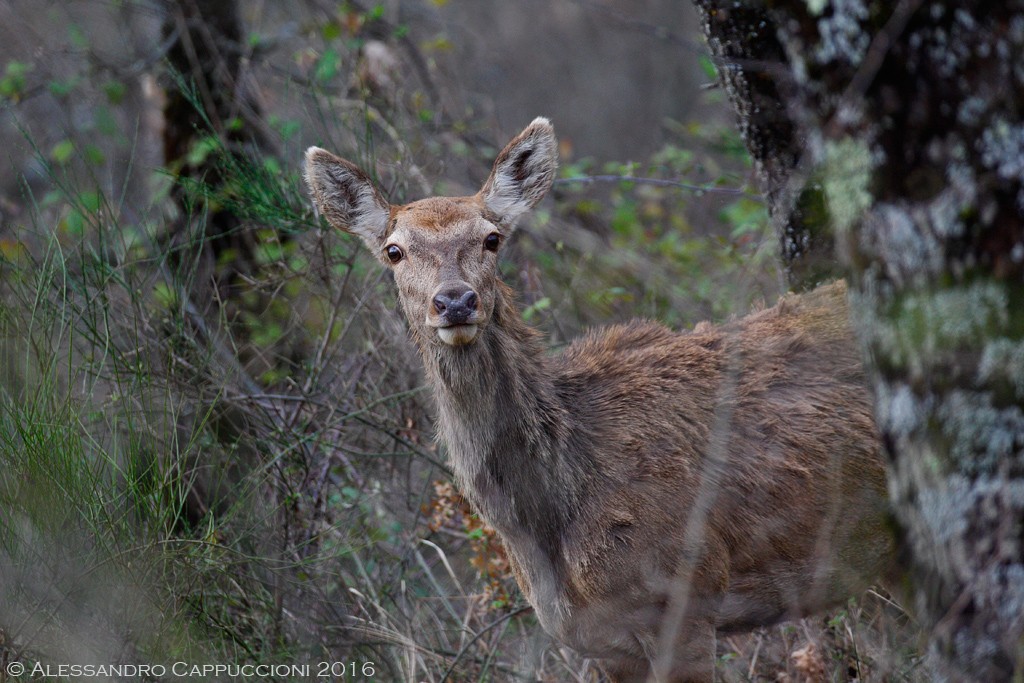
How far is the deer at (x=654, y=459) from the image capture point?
4.75m

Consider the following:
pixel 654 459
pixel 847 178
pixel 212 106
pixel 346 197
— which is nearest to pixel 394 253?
pixel 346 197

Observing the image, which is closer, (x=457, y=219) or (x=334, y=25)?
(x=457, y=219)

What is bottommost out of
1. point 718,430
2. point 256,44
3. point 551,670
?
point 551,670

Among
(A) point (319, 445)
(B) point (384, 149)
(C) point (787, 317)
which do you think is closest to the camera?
(C) point (787, 317)

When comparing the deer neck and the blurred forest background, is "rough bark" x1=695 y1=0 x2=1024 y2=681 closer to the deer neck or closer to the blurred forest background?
the blurred forest background

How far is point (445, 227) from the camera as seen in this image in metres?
5.25

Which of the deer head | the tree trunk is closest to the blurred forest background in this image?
the tree trunk

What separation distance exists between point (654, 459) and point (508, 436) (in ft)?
2.32

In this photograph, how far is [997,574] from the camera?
3076mm

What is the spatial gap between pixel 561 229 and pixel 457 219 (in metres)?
3.65

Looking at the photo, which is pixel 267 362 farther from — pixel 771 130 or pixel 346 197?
pixel 771 130

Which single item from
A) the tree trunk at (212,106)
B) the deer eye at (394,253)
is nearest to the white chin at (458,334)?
the deer eye at (394,253)

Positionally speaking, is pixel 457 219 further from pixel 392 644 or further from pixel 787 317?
pixel 392 644

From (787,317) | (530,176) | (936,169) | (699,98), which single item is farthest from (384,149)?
(699,98)
